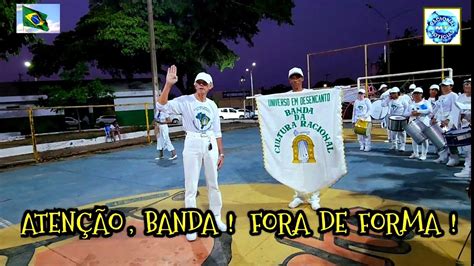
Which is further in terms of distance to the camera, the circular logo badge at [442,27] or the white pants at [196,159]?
the circular logo badge at [442,27]

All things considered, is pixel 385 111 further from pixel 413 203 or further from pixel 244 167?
pixel 413 203

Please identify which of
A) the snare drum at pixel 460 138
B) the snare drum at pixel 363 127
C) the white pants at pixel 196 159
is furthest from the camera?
the snare drum at pixel 363 127

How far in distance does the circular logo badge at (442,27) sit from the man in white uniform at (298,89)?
29.7 feet

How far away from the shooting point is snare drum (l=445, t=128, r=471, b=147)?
17.5 feet

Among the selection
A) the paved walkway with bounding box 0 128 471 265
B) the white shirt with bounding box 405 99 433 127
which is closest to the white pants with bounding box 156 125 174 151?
the paved walkway with bounding box 0 128 471 265

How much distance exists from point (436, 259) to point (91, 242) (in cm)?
378

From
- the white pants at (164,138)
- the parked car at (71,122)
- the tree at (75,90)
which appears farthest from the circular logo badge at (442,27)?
the parked car at (71,122)

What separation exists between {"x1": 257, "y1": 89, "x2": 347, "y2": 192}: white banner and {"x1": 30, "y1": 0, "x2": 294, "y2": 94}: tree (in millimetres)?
18597

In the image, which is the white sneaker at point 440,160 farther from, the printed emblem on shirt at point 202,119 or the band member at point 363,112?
the printed emblem on shirt at point 202,119

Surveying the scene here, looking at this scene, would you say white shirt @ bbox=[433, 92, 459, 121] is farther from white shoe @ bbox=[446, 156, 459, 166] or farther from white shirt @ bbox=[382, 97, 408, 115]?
white shirt @ bbox=[382, 97, 408, 115]

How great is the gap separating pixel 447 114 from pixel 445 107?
0.52 ft

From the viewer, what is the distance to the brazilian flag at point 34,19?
454 inches

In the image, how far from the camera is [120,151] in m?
12.5

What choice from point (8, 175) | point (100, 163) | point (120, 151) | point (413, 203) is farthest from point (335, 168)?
point (120, 151)
